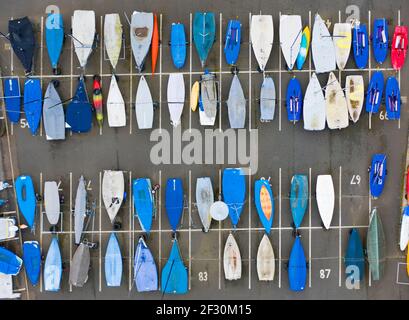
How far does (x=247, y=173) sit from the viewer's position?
70.5 ft

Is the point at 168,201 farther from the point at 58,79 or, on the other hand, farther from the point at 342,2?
the point at 342,2

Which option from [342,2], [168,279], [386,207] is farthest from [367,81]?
[168,279]

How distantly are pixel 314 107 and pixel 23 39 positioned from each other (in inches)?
579

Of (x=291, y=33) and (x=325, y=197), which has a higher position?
(x=291, y=33)

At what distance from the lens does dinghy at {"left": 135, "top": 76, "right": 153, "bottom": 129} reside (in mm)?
21391

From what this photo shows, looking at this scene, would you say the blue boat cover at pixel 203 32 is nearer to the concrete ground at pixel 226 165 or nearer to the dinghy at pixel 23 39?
the concrete ground at pixel 226 165

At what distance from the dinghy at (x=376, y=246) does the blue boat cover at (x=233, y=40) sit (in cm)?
1039

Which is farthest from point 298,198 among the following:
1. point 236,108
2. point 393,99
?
point 393,99

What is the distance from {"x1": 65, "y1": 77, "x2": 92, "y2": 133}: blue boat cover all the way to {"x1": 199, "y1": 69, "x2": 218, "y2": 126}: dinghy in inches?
217

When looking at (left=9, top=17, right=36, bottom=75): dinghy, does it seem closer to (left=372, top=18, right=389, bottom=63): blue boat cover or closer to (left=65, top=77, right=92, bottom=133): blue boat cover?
(left=65, top=77, right=92, bottom=133): blue boat cover

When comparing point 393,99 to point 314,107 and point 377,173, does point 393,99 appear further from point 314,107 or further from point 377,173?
point 314,107

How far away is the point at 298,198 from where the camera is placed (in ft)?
69.5

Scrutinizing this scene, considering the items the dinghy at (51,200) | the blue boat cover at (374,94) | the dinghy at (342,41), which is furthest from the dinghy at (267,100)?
the dinghy at (51,200)

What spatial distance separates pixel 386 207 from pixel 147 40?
561 inches
